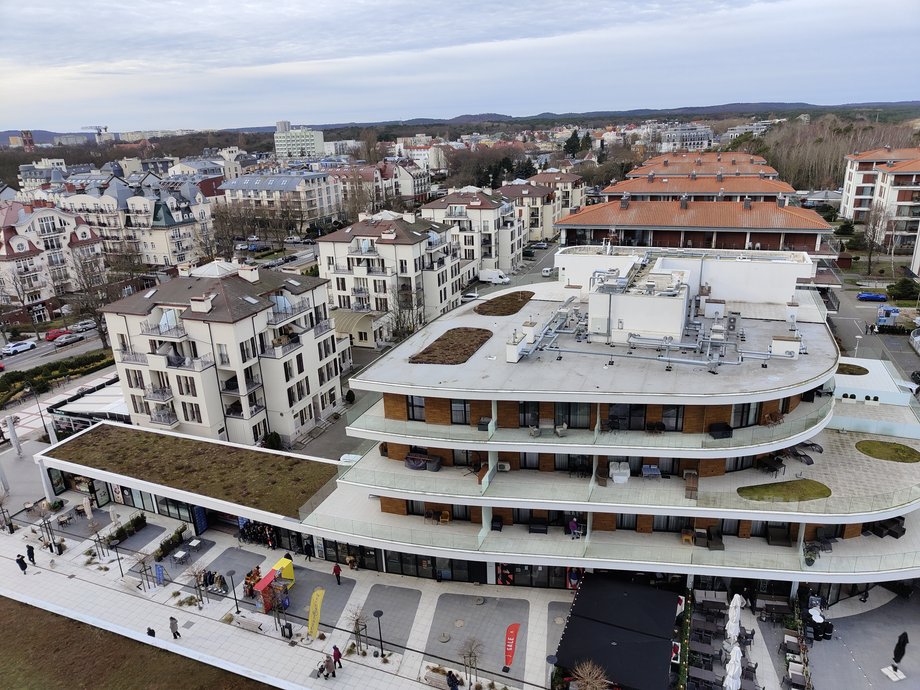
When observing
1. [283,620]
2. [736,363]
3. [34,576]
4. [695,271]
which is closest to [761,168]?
[695,271]

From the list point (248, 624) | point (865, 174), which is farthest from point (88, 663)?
point (865, 174)

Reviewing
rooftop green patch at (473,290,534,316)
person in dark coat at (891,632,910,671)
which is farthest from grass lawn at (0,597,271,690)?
person in dark coat at (891,632,910,671)

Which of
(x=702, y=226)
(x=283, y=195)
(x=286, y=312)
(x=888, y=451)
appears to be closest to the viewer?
(x=888, y=451)

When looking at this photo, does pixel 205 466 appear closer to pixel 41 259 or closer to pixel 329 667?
pixel 329 667

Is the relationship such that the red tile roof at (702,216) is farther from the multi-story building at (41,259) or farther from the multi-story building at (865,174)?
the multi-story building at (41,259)

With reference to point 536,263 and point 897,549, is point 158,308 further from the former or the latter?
point 536,263

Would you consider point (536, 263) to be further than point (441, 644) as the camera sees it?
Yes

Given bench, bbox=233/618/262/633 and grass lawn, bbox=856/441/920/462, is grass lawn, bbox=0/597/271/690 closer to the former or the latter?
bench, bbox=233/618/262/633
